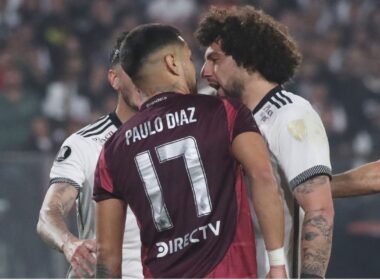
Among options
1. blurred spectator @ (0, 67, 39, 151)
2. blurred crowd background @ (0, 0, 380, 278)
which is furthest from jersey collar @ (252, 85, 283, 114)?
blurred spectator @ (0, 67, 39, 151)

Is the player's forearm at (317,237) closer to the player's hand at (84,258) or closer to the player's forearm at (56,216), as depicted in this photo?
the player's hand at (84,258)

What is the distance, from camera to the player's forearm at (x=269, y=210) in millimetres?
4051

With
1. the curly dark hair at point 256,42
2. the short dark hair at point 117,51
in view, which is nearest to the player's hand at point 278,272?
the curly dark hair at point 256,42

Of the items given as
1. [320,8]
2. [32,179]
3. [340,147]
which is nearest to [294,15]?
[320,8]

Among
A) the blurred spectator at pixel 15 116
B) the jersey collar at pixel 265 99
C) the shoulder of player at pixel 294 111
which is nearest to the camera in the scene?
the shoulder of player at pixel 294 111

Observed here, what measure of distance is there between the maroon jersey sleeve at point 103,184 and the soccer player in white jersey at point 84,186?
56cm

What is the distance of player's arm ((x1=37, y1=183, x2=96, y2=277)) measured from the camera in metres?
4.52

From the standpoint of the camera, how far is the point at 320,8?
1320 centimetres

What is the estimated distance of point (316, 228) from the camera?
4.35 metres

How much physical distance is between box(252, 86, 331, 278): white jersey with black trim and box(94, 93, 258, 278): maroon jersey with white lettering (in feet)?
1.37

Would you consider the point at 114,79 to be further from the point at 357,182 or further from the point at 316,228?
the point at 316,228

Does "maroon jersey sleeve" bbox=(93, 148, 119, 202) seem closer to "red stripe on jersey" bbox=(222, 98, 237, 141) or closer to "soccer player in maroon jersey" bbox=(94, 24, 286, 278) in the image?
"soccer player in maroon jersey" bbox=(94, 24, 286, 278)

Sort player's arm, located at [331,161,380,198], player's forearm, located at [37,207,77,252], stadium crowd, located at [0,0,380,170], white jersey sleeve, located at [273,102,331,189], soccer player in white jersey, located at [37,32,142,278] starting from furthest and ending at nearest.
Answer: stadium crowd, located at [0,0,380,170] → player's arm, located at [331,161,380,198] → soccer player in white jersey, located at [37,32,142,278] → player's forearm, located at [37,207,77,252] → white jersey sleeve, located at [273,102,331,189]

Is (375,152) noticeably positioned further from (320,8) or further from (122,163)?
(122,163)
